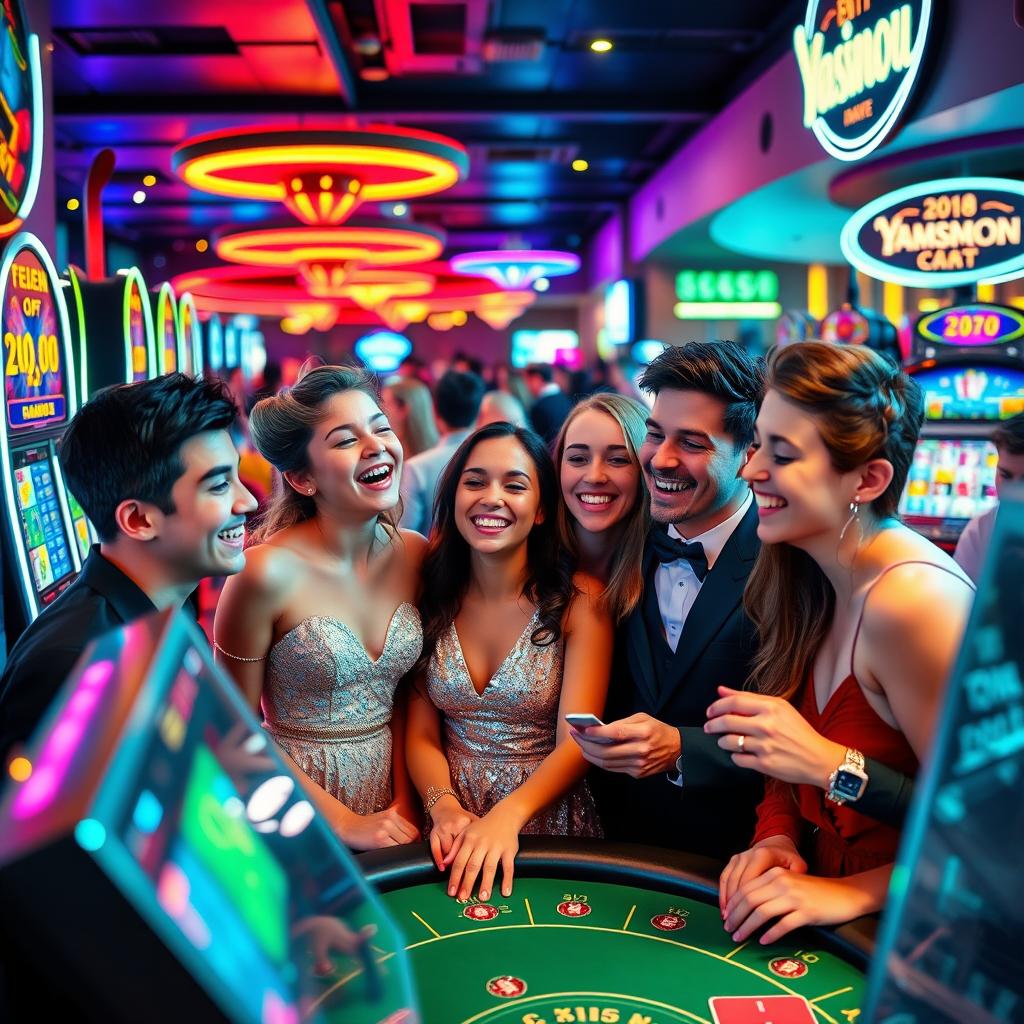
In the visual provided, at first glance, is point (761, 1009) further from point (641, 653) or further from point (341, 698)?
point (341, 698)

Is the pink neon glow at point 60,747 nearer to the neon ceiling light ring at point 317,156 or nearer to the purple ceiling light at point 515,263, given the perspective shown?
the neon ceiling light ring at point 317,156

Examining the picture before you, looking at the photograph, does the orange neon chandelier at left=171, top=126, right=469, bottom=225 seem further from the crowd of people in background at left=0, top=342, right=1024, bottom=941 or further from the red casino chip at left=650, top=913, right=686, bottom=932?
the red casino chip at left=650, top=913, right=686, bottom=932

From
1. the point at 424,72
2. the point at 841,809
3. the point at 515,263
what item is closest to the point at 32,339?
the point at 841,809

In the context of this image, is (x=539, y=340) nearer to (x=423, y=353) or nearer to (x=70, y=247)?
(x=423, y=353)

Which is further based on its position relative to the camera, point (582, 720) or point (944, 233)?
point (944, 233)

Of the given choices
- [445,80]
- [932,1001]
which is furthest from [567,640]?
Answer: [445,80]

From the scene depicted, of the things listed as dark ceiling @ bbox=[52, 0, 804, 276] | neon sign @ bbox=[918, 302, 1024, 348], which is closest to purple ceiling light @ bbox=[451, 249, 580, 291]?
dark ceiling @ bbox=[52, 0, 804, 276]

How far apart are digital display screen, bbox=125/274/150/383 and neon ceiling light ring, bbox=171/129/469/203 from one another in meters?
2.64

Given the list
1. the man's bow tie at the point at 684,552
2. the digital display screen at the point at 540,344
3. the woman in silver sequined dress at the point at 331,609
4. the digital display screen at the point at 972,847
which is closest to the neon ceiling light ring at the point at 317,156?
the woman in silver sequined dress at the point at 331,609

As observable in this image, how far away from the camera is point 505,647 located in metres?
2.19

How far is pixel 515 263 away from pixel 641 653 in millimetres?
11070

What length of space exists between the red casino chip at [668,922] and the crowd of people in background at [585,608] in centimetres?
7

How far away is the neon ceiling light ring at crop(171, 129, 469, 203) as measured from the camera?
6367mm

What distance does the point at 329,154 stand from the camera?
653 centimetres
